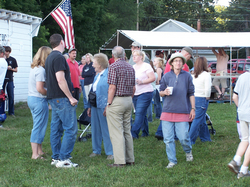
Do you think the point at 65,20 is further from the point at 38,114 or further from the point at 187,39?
the point at 38,114

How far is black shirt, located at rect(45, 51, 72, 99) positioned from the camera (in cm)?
477

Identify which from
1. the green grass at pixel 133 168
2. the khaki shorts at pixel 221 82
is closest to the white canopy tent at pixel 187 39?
the khaki shorts at pixel 221 82

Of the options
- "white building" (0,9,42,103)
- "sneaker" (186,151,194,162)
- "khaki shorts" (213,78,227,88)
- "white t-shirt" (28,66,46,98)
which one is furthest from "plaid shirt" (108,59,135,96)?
"khaki shorts" (213,78,227,88)

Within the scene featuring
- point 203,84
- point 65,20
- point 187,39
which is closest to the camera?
point 203,84

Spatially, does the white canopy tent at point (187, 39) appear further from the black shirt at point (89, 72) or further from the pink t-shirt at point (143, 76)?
the pink t-shirt at point (143, 76)

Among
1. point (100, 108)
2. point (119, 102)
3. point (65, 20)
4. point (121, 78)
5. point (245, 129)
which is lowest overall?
point (245, 129)

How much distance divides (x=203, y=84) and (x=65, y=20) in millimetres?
7869

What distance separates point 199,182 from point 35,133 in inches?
111

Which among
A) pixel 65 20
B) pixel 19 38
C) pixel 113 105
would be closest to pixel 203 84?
pixel 113 105

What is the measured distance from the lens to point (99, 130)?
5.88m

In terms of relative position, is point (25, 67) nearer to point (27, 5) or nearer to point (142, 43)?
point (142, 43)

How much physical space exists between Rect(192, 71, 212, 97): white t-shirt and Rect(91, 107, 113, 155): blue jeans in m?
2.07

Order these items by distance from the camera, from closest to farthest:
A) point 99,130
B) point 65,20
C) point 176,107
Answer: point 176,107, point 99,130, point 65,20

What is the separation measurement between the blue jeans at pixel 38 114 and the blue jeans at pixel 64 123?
17.4 inches
